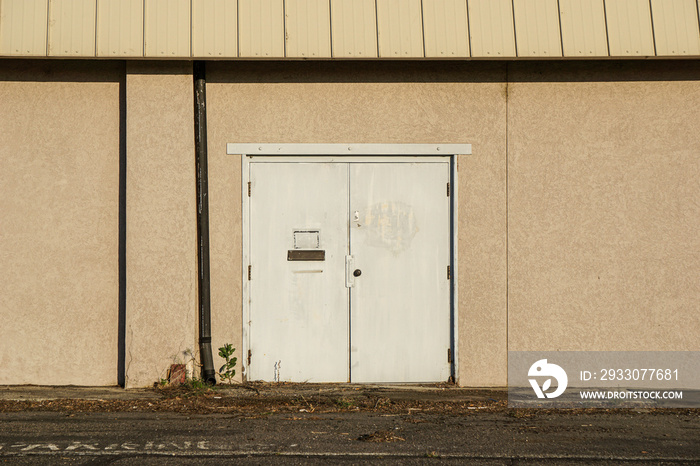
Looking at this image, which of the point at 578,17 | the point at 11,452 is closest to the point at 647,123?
the point at 578,17

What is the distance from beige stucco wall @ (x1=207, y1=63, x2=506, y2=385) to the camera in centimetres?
740

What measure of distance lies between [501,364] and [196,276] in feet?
10.5

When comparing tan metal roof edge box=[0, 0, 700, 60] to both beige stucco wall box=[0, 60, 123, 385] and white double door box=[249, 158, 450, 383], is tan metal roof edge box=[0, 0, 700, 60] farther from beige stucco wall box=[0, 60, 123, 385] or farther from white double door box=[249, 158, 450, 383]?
white double door box=[249, 158, 450, 383]

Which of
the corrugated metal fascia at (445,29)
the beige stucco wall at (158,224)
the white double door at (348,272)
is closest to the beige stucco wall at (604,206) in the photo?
the corrugated metal fascia at (445,29)

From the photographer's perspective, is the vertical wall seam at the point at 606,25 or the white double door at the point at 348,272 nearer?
the vertical wall seam at the point at 606,25

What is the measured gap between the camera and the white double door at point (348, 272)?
24.2 ft

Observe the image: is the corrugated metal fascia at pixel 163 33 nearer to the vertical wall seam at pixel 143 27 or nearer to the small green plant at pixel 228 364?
the vertical wall seam at pixel 143 27

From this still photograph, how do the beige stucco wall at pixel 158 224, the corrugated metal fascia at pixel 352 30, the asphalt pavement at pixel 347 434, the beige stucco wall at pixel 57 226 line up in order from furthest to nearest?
the beige stucco wall at pixel 57 226 < the beige stucco wall at pixel 158 224 < the corrugated metal fascia at pixel 352 30 < the asphalt pavement at pixel 347 434

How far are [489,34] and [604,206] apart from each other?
2.10 metres

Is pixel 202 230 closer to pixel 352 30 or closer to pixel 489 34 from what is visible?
pixel 352 30

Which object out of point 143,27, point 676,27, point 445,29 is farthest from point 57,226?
point 676,27

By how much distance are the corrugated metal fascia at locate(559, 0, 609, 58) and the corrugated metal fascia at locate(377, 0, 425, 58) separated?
138 centimetres

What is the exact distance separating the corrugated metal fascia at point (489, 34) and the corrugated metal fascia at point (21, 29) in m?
4.05

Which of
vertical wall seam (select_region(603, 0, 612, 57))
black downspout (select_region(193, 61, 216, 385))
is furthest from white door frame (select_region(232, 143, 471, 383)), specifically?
vertical wall seam (select_region(603, 0, 612, 57))
